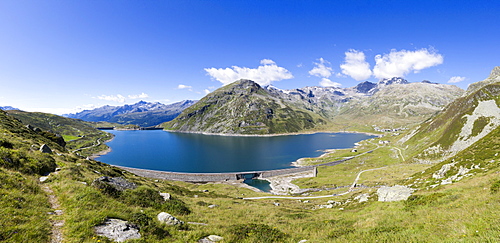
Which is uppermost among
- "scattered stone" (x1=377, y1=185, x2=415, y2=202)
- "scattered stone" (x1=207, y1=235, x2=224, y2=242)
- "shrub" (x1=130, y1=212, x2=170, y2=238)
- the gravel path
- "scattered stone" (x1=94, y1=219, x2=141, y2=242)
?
the gravel path

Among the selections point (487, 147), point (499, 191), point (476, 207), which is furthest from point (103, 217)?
point (487, 147)

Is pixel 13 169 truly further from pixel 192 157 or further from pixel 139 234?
pixel 192 157

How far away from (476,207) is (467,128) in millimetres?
111947

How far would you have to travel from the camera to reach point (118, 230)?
10.6 meters

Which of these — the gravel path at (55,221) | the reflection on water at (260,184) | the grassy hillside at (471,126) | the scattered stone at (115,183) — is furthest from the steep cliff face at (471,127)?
the gravel path at (55,221)

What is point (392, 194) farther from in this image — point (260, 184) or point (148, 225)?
point (260, 184)

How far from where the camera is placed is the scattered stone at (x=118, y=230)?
10031 mm

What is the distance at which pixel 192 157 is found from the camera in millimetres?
151375

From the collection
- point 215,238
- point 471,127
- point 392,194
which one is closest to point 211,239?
point 215,238

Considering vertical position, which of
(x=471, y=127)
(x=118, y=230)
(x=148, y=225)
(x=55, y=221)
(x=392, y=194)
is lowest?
(x=392, y=194)

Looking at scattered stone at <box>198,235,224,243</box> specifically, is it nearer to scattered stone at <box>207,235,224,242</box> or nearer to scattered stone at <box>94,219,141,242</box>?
scattered stone at <box>207,235,224,242</box>

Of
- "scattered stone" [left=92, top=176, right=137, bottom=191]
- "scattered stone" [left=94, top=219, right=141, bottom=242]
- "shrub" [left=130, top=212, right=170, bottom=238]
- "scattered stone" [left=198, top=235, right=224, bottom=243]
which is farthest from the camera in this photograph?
"scattered stone" [left=92, top=176, right=137, bottom=191]

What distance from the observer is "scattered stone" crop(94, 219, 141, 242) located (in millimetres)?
10031

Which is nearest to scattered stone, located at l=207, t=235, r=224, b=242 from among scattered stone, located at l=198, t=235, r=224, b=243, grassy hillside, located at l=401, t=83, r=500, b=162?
scattered stone, located at l=198, t=235, r=224, b=243
